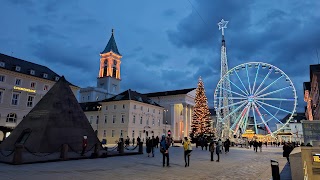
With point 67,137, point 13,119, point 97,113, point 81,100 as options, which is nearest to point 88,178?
point 67,137

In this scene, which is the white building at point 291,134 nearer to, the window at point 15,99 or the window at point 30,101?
the window at point 30,101

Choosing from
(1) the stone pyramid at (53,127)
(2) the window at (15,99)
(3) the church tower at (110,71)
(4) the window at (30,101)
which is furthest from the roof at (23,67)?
(3) the church tower at (110,71)

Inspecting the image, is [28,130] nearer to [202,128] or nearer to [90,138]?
[90,138]

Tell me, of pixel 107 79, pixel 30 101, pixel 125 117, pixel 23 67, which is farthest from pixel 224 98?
pixel 107 79

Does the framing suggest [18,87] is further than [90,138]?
Yes

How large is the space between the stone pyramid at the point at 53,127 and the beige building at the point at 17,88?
88.3 ft

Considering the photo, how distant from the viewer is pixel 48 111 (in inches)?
812

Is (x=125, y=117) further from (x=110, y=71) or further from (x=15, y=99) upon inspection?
(x=110, y=71)

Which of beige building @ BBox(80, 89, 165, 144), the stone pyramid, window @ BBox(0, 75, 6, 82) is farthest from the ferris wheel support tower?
window @ BBox(0, 75, 6, 82)

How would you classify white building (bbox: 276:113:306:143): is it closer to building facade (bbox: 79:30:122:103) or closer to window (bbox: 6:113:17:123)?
window (bbox: 6:113:17:123)

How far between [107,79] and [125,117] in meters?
37.5

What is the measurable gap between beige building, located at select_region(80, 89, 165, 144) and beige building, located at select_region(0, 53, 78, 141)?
639 inches

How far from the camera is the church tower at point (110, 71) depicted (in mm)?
96625

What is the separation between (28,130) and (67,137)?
3120mm
